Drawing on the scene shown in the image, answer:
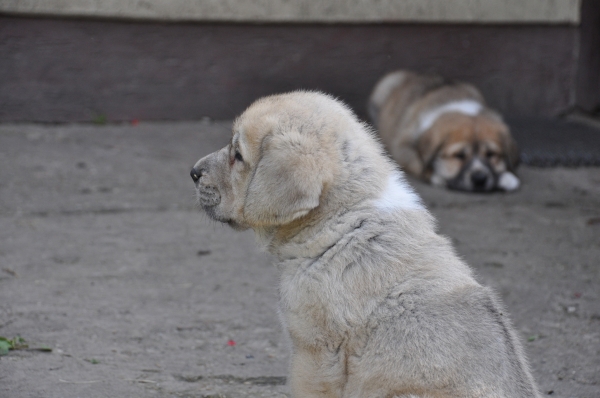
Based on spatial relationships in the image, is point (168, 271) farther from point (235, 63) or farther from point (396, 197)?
point (235, 63)

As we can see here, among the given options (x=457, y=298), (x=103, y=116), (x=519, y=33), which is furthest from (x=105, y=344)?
(x=519, y=33)

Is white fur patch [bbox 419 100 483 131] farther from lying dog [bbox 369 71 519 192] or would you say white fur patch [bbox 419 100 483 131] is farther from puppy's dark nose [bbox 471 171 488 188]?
puppy's dark nose [bbox 471 171 488 188]

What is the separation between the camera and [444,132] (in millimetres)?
7305

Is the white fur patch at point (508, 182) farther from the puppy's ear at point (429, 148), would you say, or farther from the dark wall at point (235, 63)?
the dark wall at point (235, 63)

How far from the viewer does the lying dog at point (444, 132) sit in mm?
7020

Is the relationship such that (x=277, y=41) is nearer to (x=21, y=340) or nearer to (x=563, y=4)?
(x=563, y=4)

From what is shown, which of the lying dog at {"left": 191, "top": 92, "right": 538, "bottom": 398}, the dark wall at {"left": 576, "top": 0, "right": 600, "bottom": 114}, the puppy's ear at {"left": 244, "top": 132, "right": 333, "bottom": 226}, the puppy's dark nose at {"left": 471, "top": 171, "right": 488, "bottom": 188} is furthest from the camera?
the dark wall at {"left": 576, "top": 0, "right": 600, "bottom": 114}

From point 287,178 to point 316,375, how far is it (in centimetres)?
76

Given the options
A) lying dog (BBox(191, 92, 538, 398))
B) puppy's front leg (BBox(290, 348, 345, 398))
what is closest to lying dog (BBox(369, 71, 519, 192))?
lying dog (BBox(191, 92, 538, 398))

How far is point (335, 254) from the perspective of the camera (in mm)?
2984

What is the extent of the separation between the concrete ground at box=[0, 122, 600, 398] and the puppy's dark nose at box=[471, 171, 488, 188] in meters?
0.24

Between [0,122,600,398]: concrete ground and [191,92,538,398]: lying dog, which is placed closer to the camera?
[191,92,538,398]: lying dog

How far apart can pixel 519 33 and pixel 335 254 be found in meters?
6.35

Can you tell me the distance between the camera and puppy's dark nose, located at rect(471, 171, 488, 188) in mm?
6895
